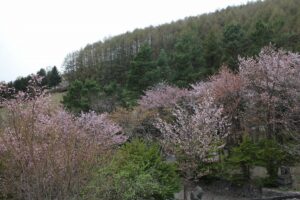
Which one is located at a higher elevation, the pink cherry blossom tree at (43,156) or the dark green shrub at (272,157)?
the pink cherry blossom tree at (43,156)

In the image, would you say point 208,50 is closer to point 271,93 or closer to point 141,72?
point 141,72

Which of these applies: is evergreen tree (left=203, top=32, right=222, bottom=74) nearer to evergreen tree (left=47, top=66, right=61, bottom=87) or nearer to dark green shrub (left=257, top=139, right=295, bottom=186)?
dark green shrub (left=257, top=139, right=295, bottom=186)

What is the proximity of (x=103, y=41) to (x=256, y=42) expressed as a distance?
35.1 m

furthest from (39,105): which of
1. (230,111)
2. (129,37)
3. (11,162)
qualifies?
(129,37)

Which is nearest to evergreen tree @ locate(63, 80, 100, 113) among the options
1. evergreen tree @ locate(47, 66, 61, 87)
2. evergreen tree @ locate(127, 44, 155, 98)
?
evergreen tree @ locate(127, 44, 155, 98)

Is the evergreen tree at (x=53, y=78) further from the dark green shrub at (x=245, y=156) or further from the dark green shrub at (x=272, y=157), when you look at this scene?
the dark green shrub at (x=272, y=157)

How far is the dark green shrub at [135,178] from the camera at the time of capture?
9.44m

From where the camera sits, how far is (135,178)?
10.8 m

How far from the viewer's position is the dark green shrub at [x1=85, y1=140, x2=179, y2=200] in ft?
31.0

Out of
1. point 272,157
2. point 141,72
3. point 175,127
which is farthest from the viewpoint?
point 141,72

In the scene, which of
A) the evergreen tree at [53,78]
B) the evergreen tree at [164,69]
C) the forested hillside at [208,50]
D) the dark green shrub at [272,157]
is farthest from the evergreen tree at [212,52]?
the evergreen tree at [53,78]

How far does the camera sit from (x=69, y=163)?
7.51 metres

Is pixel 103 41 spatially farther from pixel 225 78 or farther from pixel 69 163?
pixel 69 163

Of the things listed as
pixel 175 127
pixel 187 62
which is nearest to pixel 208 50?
pixel 187 62
